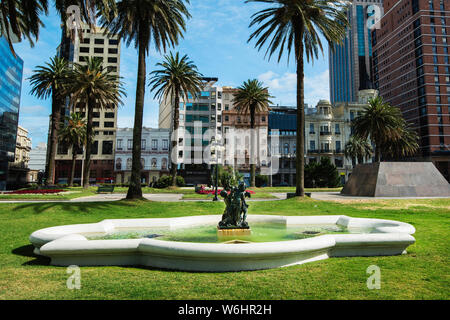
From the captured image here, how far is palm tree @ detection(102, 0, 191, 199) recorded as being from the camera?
71.6ft

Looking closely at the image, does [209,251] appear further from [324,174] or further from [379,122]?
[324,174]

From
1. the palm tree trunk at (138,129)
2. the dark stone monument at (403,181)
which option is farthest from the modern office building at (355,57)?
the palm tree trunk at (138,129)

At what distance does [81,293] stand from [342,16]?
89.3 feet

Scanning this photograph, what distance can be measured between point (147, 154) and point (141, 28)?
52.7m

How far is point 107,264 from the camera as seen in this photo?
6281 millimetres

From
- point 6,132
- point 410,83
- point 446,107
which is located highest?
point 410,83

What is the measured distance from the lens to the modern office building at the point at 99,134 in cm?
7469

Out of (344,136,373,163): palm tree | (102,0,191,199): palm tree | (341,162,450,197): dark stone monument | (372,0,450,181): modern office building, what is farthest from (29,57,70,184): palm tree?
(372,0,450,181): modern office building

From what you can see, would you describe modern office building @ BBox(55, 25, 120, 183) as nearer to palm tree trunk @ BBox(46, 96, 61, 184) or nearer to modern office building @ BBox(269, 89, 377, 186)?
palm tree trunk @ BBox(46, 96, 61, 184)

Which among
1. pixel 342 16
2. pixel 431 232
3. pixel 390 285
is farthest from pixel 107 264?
pixel 342 16

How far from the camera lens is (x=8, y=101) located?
76938 millimetres

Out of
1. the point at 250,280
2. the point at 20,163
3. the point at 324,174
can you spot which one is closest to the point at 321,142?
the point at 324,174
